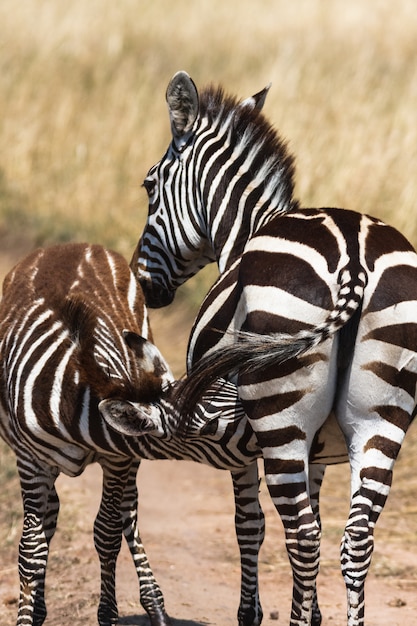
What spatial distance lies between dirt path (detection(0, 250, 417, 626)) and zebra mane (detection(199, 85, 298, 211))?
2.51 meters

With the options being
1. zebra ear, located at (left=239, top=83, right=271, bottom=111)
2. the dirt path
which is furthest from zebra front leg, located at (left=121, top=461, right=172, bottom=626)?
zebra ear, located at (left=239, top=83, right=271, bottom=111)

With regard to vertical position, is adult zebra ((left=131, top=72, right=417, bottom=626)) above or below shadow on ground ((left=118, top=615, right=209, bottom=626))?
above

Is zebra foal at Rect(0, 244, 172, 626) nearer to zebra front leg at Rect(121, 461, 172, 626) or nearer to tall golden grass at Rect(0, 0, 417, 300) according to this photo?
zebra front leg at Rect(121, 461, 172, 626)

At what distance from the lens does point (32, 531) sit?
4.98m

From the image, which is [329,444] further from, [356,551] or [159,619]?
[159,619]

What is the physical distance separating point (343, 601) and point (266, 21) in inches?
600

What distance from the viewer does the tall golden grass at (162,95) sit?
11656 millimetres

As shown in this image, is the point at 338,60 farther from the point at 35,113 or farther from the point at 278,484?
the point at 278,484

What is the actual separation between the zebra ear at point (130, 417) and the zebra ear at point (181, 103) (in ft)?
5.95

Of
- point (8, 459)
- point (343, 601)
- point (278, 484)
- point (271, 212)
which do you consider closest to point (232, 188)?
point (271, 212)

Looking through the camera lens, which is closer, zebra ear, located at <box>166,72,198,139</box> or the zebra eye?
zebra ear, located at <box>166,72,198,139</box>

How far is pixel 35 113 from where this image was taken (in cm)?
1516

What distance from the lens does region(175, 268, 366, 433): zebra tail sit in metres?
3.72

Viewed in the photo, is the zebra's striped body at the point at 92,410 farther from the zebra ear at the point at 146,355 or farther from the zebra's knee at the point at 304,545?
the zebra's knee at the point at 304,545
